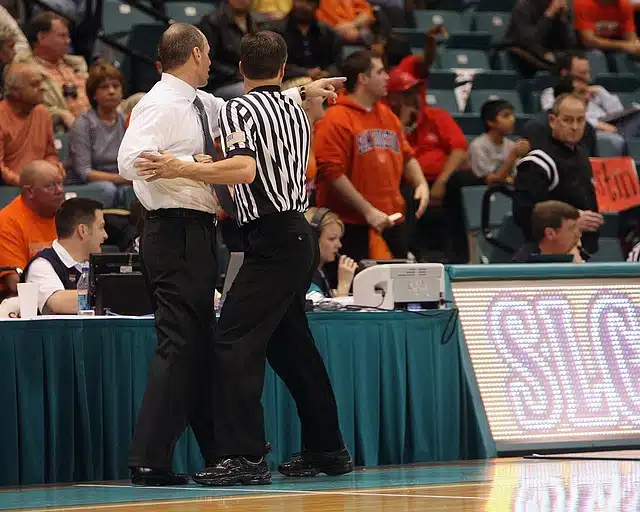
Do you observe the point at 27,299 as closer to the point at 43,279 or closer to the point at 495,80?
the point at 43,279

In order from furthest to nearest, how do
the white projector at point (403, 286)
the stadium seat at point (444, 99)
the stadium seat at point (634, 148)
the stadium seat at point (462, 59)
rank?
the stadium seat at point (462, 59) < the stadium seat at point (444, 99) < the stadium seat at point (634, 148) < the white projector at point (403, 286)

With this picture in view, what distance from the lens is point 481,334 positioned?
681 centimetres

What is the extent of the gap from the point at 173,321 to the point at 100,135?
447cm

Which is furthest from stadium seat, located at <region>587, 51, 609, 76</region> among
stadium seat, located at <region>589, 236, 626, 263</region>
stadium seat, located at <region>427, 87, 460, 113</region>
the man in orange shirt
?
the man in orange shirt

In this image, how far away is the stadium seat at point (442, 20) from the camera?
46.4 ft

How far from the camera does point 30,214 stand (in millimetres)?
8023

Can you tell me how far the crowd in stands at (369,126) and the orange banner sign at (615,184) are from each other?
28cm

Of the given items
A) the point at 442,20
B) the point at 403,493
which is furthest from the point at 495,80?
the point at 403,493

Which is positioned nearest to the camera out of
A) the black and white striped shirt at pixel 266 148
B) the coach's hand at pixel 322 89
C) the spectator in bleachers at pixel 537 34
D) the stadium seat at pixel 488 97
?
the black and white striped shirt at pixel 266 148

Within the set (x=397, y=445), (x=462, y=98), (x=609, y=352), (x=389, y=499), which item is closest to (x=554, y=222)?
(x=609, y=352)

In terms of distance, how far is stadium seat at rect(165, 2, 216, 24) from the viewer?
12453 mm

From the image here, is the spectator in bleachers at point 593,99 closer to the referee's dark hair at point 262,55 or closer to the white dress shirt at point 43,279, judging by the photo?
the white dress shirt at point 43,279

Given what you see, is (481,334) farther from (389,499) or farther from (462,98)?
(462,98)

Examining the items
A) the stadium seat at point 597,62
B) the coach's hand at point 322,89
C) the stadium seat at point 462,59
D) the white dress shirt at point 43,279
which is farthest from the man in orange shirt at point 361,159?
the stadium seat at point 597,62
